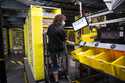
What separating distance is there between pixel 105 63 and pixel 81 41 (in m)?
1.08

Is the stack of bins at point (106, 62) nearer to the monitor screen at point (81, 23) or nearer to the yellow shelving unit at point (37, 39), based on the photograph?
the monitor screen at point (81, 23)

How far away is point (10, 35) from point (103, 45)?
12.7 metres

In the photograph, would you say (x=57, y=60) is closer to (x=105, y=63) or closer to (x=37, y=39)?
(x=37, y=39)

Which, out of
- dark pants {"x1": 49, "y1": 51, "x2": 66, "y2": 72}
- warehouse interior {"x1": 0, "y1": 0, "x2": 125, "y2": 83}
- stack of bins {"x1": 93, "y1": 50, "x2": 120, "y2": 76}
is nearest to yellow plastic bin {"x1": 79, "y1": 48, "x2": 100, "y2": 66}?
warehouse interior {"x1": 0, "y1": 0, "x2": 125, "y2": 83}

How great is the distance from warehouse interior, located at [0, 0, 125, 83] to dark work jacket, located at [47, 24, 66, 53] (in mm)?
207

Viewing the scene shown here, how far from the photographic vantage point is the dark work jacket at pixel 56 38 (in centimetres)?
435

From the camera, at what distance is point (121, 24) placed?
2277mm

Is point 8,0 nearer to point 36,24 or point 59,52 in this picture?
point 36,24

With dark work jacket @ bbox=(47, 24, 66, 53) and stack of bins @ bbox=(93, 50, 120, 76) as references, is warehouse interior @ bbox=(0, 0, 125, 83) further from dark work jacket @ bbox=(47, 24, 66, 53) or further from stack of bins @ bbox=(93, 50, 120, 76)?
dark work jacket @ bbox=(47, 24, 66, 53)

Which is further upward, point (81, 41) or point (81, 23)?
point (81, 23)

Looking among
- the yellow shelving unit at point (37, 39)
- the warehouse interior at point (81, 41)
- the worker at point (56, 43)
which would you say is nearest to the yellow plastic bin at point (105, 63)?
the warehouse interior at point (81, 41)

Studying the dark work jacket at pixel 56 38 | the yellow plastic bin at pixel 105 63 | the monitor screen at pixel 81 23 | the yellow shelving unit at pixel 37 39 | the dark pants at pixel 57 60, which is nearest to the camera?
the yellow plastic bin at pixel 105 63

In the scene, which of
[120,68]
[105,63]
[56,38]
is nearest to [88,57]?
[105,63]

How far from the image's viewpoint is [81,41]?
3018 millimetres
